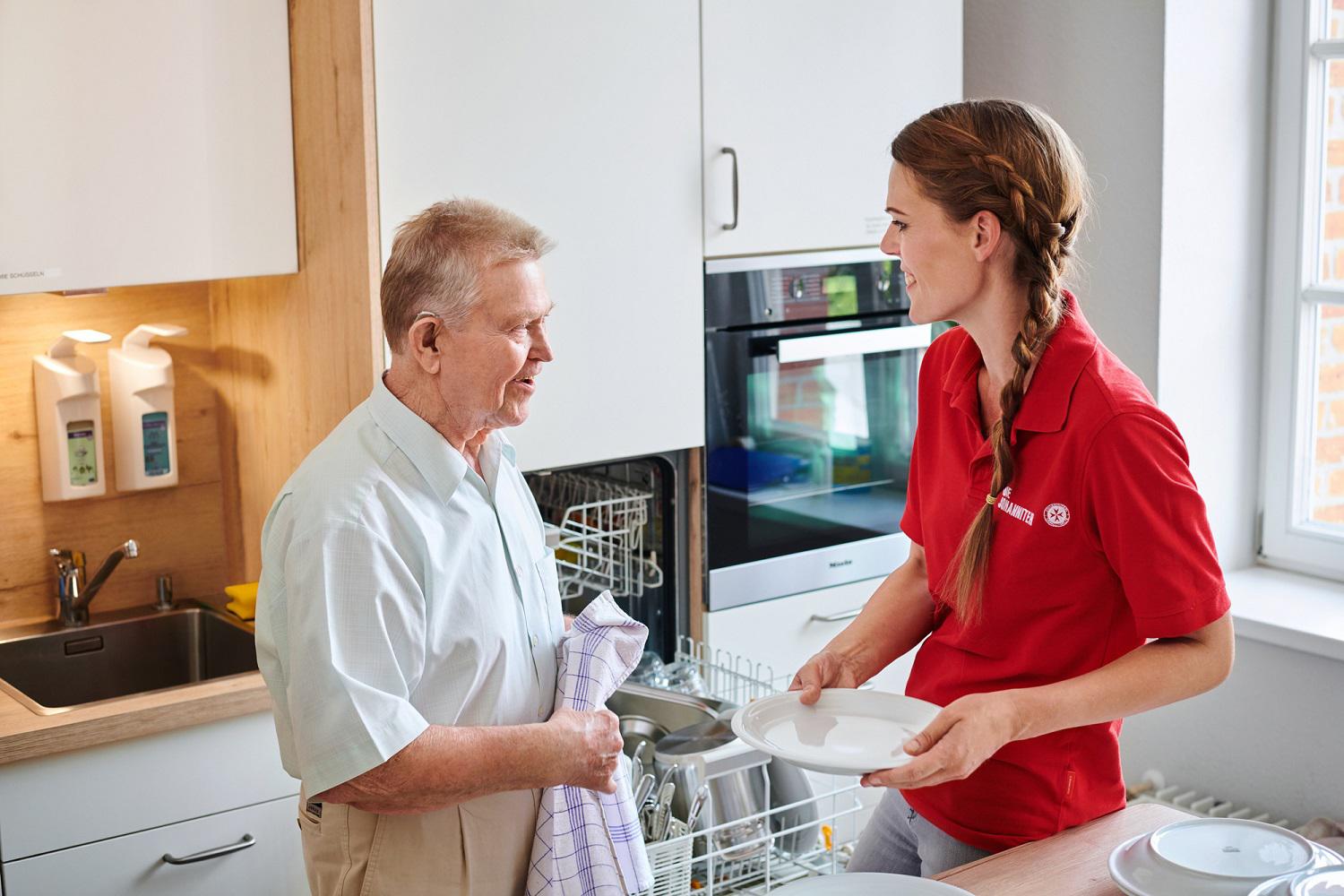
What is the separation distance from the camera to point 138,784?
6.15 feet

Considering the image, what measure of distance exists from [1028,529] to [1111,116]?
5.20 ft

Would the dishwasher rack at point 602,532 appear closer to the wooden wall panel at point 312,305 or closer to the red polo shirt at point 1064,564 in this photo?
the wooden wall panel at point 312,305

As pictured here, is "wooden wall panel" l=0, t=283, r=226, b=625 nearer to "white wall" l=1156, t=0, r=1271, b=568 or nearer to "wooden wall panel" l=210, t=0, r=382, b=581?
"wooden wall panel" l=210, t=0, r=382, b=581

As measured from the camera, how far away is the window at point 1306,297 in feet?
8.87

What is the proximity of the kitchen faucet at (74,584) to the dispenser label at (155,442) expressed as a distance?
0.14 meters

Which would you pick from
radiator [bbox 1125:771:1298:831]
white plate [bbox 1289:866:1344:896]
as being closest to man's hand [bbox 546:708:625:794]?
white plate [bbox 1289:866:1344:896]

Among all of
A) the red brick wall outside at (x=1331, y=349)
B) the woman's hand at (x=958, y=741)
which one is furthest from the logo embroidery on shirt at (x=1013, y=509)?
the red brick wall outside at (x=1331, y=349)

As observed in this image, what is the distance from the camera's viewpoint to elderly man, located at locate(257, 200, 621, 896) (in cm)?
134

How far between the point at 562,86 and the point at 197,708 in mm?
1075

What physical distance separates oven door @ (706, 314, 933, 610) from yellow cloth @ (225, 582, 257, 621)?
0.78m

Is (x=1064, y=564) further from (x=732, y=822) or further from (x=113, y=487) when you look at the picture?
(x=113, y=487)

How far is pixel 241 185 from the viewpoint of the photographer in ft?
6.82

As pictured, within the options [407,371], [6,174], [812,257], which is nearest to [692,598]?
[812,257]

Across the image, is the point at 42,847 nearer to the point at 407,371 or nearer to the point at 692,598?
the point at 407,371
